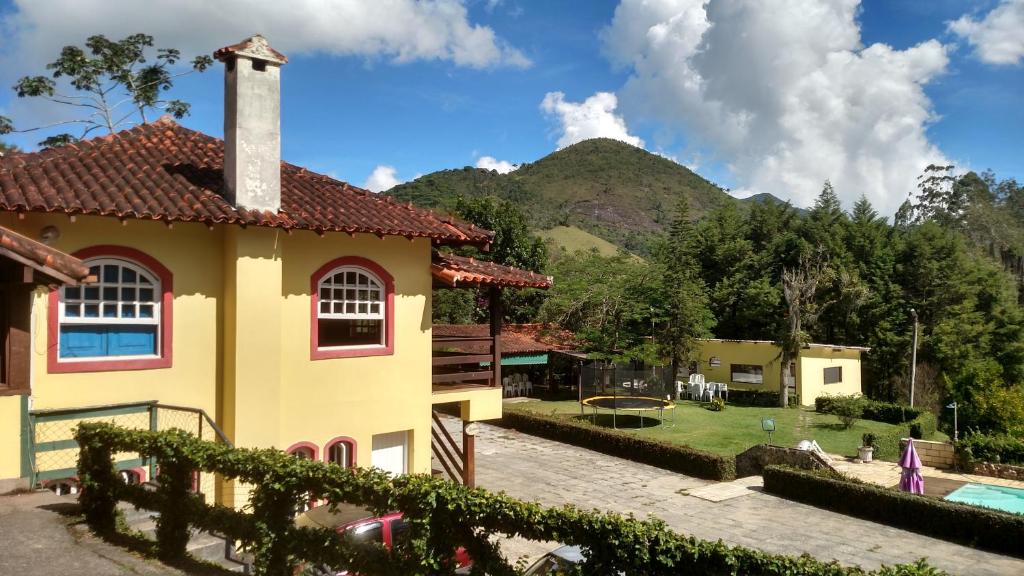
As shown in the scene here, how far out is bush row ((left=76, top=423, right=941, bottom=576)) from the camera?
7.05 metres

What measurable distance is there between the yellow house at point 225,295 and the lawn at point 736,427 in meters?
15.5

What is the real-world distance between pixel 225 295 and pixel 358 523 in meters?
4.94

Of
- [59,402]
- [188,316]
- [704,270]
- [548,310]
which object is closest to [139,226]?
[188,316]

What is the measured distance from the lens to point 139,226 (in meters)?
11.1

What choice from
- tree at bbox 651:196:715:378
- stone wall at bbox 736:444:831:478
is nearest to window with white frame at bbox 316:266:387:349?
stone wall at bbox 736:444:831:478

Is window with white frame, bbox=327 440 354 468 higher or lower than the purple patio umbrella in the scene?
higher

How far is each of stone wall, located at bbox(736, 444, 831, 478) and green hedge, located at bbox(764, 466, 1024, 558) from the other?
1.68 m

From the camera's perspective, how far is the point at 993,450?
2578 cm

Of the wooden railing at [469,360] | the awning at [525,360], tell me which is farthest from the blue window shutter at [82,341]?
the awning at [525,360]

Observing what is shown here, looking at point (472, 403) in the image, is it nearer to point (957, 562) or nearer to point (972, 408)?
point (957, 562)

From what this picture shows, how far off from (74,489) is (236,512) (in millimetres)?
3931

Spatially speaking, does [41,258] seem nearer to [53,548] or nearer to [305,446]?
[53,548]

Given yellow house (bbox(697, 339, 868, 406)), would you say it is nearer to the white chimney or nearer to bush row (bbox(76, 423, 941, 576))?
the white chimney

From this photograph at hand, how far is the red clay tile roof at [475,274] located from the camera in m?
14.3
